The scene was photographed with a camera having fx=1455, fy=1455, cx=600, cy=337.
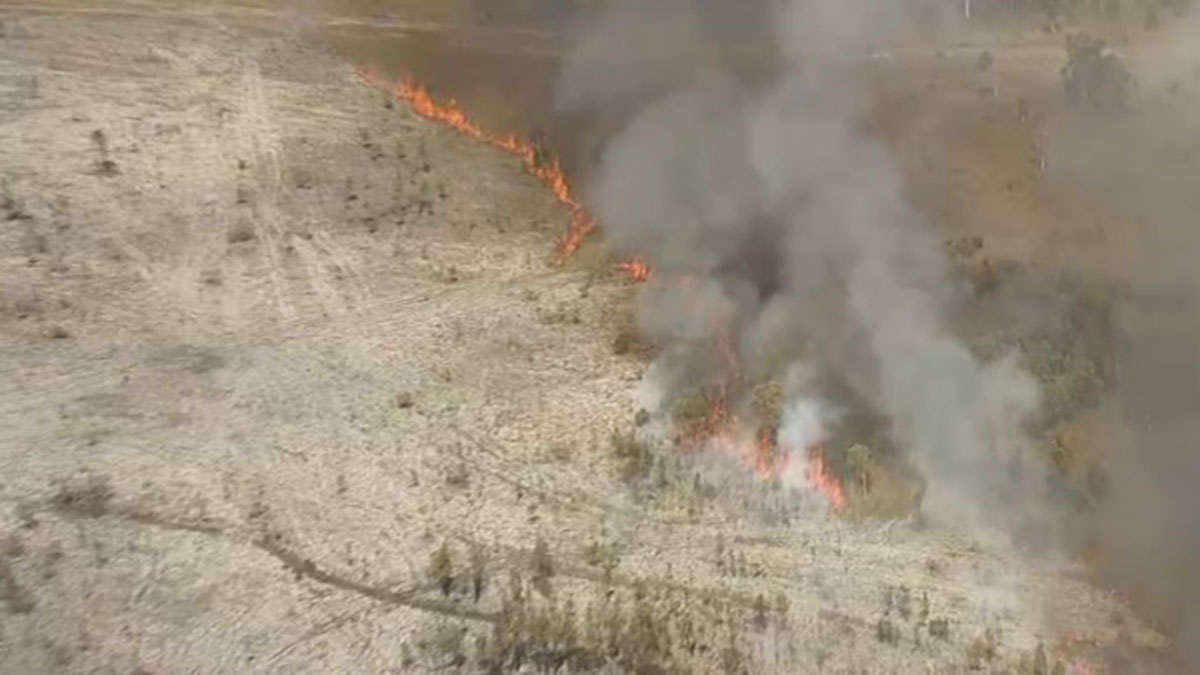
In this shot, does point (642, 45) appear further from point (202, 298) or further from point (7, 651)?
point (7, 651)

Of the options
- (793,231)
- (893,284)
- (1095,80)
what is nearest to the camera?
(893,284)

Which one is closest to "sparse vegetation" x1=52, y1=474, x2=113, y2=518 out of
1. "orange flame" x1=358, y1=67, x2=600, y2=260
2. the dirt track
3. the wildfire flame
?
the dirt track

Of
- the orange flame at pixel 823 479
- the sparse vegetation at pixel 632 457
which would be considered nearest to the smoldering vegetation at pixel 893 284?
the orange flame at pixel 823 479

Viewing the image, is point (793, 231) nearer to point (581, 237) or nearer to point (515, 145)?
point (581, 237)

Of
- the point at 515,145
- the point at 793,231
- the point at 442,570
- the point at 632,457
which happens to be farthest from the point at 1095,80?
the point at 442,570

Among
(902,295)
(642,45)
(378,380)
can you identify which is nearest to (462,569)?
(378,380)

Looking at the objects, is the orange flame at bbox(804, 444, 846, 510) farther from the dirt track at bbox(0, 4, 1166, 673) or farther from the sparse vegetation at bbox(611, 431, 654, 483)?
the sparse vegetation at bbox(611, 431, 654, 483)

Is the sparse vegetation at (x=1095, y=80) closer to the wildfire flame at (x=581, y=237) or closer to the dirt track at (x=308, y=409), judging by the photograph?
the wildfire flame at (x=581, y=237)
